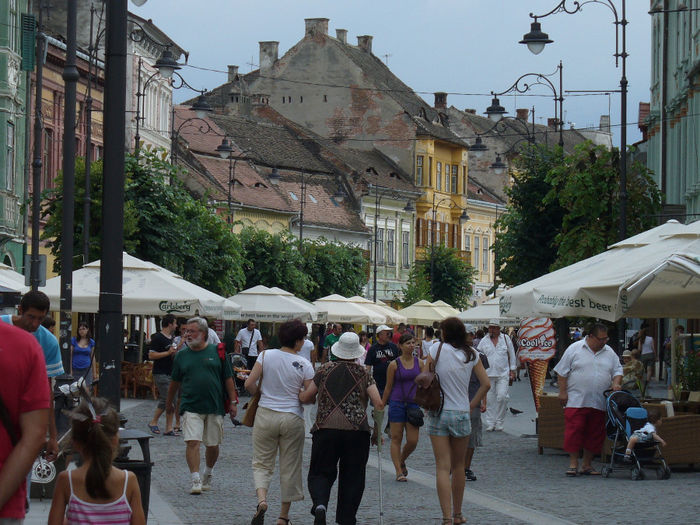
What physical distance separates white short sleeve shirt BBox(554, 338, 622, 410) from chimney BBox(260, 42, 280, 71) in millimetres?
73127

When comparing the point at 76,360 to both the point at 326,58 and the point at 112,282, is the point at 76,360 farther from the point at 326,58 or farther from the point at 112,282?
the point at 326,58

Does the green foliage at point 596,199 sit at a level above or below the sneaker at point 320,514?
above

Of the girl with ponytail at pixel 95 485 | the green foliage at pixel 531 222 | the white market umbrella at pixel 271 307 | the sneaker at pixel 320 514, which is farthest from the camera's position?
the green foliage at pixel 531 222

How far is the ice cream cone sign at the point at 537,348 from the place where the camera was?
23.8 m

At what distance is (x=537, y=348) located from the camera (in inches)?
944

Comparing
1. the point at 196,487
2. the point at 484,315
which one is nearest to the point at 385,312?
the point at 484,315

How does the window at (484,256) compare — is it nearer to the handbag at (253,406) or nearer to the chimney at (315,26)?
the chimney at (315,26)

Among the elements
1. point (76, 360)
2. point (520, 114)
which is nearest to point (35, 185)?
point (76, 360)

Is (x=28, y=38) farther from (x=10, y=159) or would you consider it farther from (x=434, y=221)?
(x=434, y=221)

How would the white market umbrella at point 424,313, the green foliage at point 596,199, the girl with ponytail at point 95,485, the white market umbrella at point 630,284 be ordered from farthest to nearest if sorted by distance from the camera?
the white market umbrella at point 424,313 → the green foliage at point 596,199 → the white market umbrella at point 630,284 → the girl with ponytail at point 95,485

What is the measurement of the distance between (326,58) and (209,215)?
145ft

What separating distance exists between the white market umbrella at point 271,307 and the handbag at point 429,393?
85.0 ft

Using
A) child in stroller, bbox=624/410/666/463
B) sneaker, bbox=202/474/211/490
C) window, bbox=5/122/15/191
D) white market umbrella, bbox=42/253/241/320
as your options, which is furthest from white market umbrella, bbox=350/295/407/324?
sneaker, bbox=202/474/211/490

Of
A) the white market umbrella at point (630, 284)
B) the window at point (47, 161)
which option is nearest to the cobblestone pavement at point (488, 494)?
the white market umbrella at point (630, 284)
